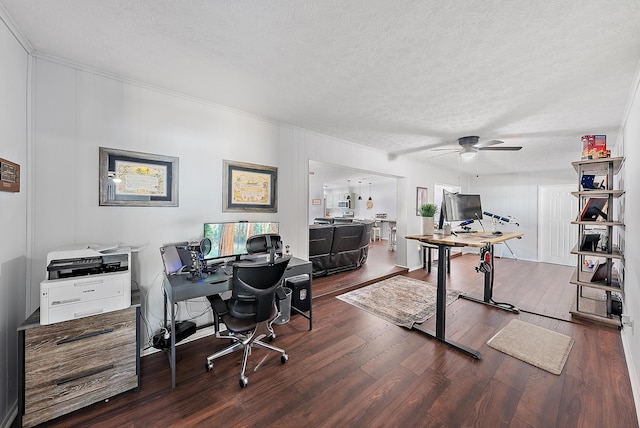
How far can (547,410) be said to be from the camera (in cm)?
163

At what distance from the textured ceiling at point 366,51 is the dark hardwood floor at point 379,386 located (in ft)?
7.94

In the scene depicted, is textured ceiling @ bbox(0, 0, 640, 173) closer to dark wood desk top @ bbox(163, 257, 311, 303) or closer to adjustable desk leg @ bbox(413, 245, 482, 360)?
adjustable desk leg @ bbox(413, 245, 482, 360)

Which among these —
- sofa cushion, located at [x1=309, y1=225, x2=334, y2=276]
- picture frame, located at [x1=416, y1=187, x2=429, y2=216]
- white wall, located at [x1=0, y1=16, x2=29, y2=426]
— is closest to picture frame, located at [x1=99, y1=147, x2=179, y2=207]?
white wall, located at [x1=0, y1=16, x2=29, y2=426]

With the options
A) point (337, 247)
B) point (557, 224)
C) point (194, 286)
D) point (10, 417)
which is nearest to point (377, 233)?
point (557, 224)

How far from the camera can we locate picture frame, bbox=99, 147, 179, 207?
205 cm

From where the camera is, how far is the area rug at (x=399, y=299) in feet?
9.82

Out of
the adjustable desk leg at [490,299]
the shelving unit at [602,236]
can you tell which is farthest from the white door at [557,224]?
the adjustable desk leg at [490,299]

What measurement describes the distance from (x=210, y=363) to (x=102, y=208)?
5.21 ft

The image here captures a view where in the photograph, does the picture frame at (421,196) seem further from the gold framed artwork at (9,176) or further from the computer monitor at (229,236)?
the gold framed artwork at (9,176)

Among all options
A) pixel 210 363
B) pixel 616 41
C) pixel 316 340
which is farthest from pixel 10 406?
pixel 616 41

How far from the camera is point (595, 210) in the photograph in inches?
113

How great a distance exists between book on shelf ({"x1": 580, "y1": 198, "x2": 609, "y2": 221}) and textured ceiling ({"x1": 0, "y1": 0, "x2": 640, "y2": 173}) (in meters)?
0.94

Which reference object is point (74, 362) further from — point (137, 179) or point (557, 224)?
point (557, 224)

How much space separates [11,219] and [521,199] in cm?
885
